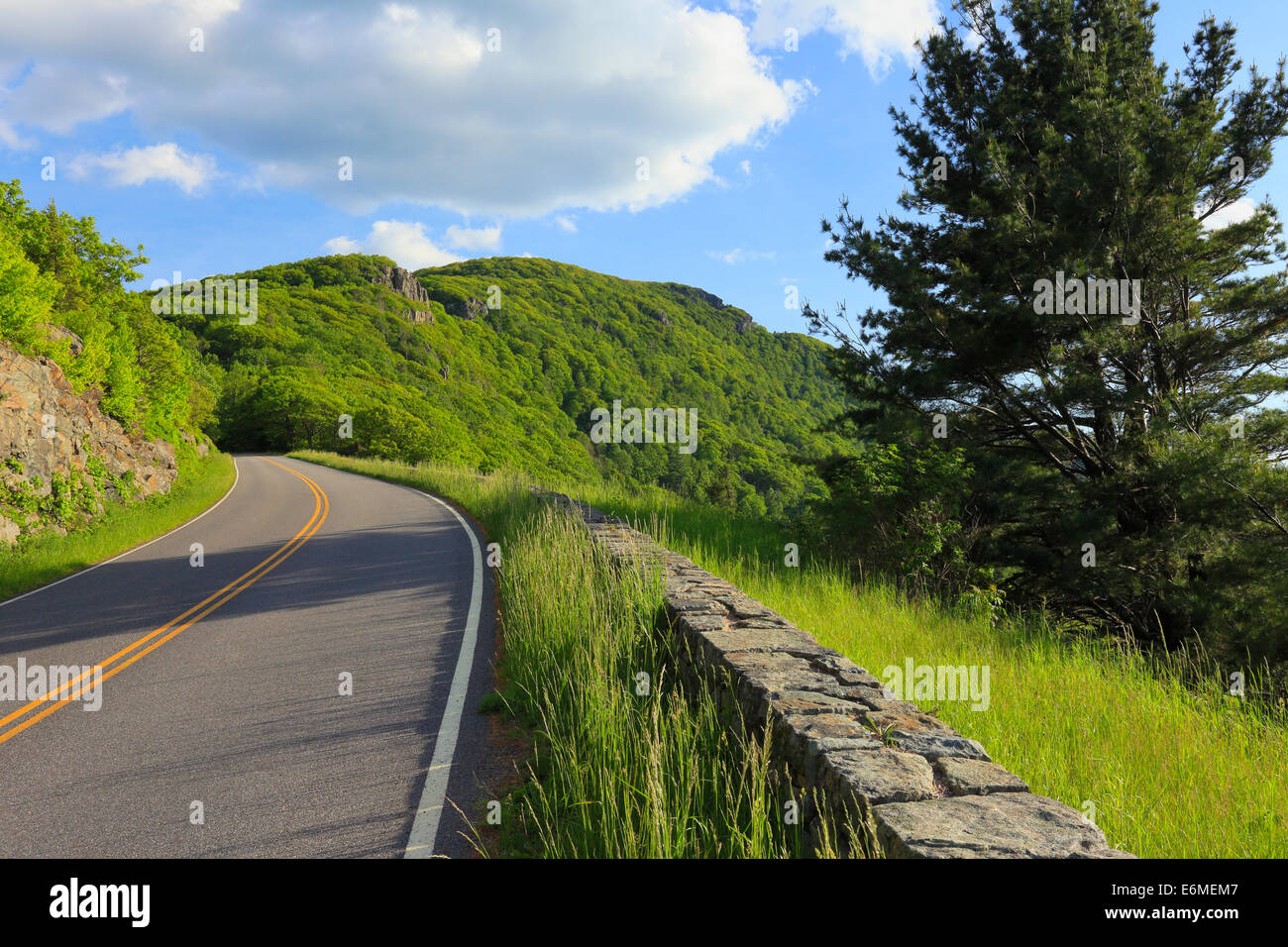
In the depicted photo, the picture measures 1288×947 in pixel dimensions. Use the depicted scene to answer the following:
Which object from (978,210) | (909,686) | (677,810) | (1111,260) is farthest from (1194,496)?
(677,810)

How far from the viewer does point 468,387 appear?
122812 mm

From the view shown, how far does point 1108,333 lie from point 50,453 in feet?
66.6

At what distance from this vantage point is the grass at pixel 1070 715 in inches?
122

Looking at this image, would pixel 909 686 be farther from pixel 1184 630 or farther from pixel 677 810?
pixel 1184 630

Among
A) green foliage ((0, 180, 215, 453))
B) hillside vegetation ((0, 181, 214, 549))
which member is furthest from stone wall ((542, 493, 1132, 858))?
green foliage ((0, 180, 215, 453))

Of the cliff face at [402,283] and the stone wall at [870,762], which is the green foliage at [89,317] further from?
the cliff face at [402,283]

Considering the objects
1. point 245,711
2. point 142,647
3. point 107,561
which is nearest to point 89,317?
point 107,561

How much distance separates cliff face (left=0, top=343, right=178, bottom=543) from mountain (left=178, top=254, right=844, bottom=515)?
1236 cm

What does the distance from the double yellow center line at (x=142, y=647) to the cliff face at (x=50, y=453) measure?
16.5 ft

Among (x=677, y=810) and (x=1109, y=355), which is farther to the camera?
(x=1109, y=355)

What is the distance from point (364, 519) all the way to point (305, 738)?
14063 millimetres

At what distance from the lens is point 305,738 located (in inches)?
188

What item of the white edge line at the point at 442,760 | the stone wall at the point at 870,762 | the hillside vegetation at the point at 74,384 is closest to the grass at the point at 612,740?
the stone wall at the point at 870,762

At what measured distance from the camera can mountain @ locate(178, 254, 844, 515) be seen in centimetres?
6675
